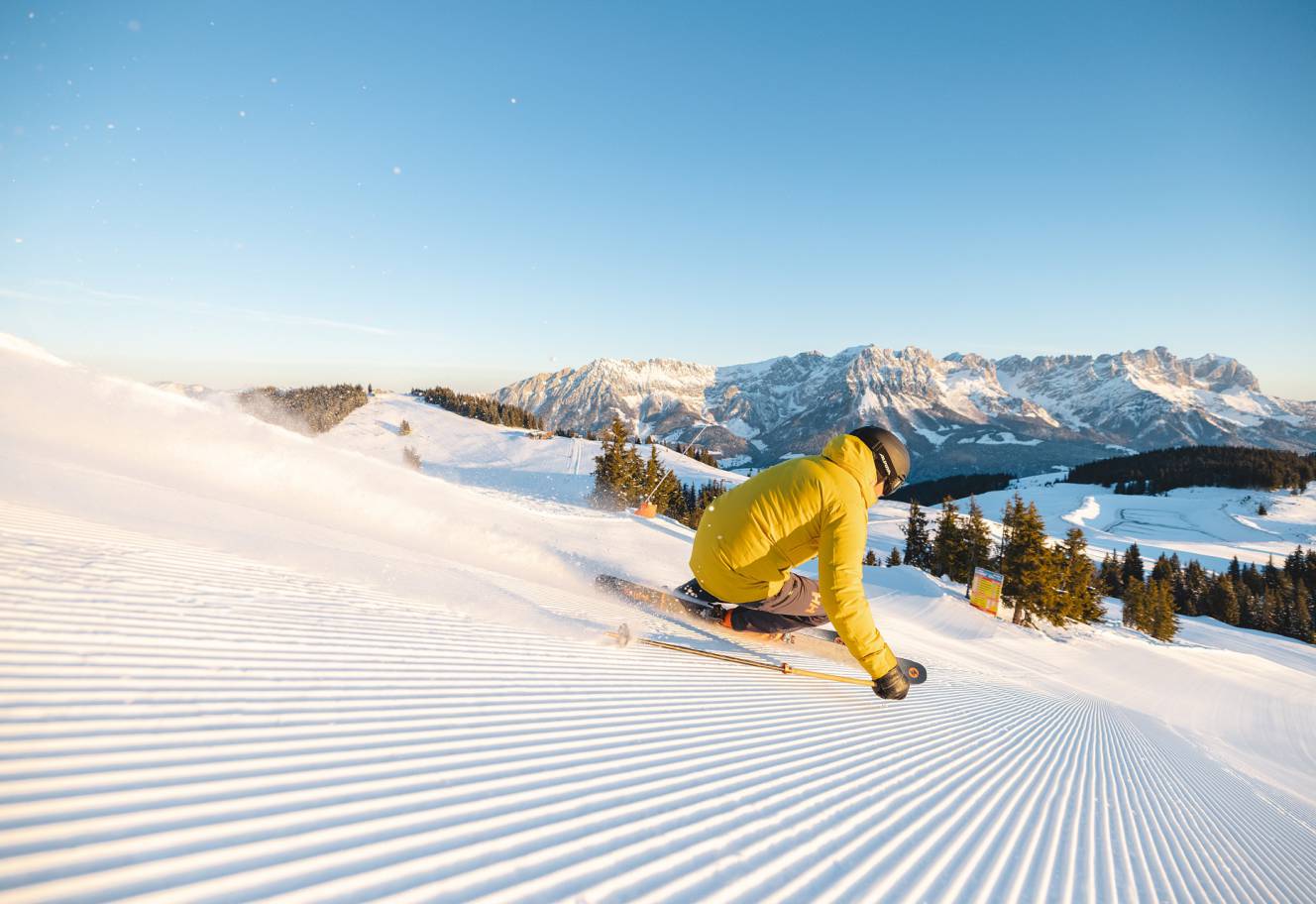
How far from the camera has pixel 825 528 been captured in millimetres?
4844

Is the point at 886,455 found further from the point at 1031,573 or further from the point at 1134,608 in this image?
the point at 1134,608

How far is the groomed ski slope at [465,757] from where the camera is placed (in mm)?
2000

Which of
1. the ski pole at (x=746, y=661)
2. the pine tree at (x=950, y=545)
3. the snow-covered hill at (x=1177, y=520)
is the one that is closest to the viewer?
the ski pole at (x=746, y=661)

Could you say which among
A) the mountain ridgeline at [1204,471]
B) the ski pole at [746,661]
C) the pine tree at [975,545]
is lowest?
the pine tree at [975,545]

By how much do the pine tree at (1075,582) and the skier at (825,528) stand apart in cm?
3646

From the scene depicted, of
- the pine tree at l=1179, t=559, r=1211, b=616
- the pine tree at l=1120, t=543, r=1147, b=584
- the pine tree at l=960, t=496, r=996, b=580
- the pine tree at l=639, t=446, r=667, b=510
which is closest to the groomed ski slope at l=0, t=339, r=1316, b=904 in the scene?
the pine tree at l=960, t=496, r=996, b=580

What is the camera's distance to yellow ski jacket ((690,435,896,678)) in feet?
15.8

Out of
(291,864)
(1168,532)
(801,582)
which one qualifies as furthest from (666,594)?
(1168,532)

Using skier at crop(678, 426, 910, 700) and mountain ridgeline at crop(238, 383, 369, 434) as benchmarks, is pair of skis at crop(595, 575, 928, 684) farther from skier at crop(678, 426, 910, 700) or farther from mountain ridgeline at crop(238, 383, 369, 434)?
mountain ridgeline at crop(238, 383, 369, 434)

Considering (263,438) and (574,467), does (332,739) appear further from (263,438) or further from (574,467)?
(574,467)

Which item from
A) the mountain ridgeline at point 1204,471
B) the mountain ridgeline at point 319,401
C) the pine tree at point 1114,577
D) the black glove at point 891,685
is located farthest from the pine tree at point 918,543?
the mountain ridgeline at point 1204,471

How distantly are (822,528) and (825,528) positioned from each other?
0.03 metres

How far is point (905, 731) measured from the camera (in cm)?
503

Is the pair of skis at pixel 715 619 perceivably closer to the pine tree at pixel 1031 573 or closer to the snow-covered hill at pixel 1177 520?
the pine tree at pixel 1031 573
